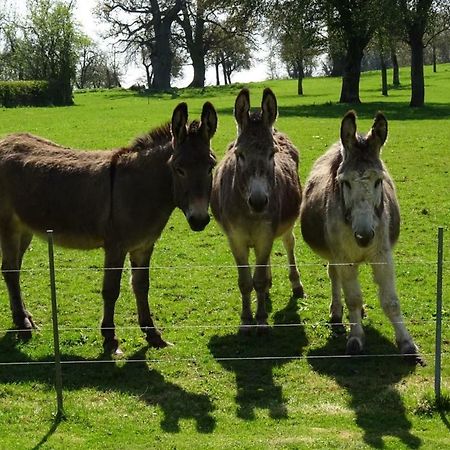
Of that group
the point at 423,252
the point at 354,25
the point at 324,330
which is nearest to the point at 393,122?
the point at 354,25

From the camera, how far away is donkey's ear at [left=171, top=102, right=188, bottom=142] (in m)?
7.08

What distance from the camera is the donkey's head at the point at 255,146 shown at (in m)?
7.31

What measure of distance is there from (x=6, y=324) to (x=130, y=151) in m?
2.78

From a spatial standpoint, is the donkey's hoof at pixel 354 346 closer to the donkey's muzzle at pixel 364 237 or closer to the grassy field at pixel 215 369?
the grassy field at pixel 215 369

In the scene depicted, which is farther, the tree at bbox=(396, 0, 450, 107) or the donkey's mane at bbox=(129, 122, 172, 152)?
the tree at bbox=(396, 0, 450, 107)

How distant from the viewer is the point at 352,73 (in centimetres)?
3688

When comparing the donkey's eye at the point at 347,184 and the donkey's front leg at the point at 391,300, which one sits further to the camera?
the donkey's front leg at the point at 391,300

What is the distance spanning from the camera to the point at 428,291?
9.75 m

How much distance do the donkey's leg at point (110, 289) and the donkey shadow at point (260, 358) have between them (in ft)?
3.71

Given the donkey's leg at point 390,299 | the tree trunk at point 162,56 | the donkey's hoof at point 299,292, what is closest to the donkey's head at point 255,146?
the donkey's leg at point 390,299

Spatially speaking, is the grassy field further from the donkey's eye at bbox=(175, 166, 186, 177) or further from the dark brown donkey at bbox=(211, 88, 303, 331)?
the donkey's eye at bbox=(175, 166, 186, 177)

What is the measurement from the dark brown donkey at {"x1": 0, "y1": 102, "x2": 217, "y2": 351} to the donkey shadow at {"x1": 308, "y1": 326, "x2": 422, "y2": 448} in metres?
1.97

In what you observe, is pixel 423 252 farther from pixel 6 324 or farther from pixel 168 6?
pixel 168 6

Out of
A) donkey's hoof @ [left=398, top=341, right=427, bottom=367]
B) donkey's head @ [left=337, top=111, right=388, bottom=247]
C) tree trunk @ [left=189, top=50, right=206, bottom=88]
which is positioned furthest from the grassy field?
tree trunk @ [left=189, top=50, right=206, bottom=88]
